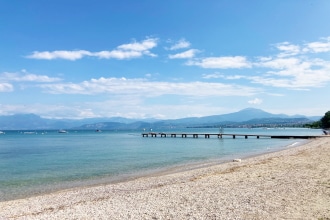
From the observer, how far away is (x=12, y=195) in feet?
63.8

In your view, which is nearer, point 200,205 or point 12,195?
point 200,205

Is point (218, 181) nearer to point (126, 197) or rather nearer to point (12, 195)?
point (126, 197)

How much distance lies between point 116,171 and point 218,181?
14208 mm

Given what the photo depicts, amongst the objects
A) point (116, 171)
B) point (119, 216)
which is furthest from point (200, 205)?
point (116, 171)

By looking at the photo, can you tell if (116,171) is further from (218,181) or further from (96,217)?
(96,217)

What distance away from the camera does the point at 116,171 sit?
2938cm

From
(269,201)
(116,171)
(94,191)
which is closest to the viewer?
(269,201)

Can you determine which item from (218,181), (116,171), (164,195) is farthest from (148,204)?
(116,171)

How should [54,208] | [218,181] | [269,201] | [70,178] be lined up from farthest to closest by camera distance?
[70,178] < [218,181] < [54,208] < [269,201]

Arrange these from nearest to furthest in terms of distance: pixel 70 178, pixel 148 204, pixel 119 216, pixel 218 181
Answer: pixel 119 216 < pixel 148 204 < pixel 218 181 < pixel 70 178

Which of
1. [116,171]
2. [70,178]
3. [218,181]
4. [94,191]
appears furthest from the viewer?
[116,171]

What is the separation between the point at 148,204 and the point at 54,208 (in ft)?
14.3

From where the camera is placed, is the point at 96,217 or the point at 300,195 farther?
the point at 300,195

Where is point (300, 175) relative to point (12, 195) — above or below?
above
